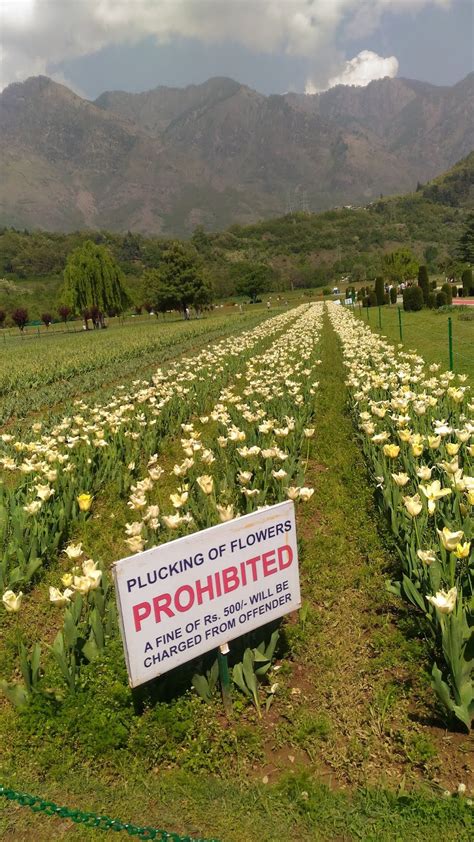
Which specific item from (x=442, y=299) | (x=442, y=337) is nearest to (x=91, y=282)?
(x=442, y=299)

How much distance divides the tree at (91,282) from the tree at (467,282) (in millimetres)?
35302

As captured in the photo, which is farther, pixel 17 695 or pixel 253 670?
pixel 253 670

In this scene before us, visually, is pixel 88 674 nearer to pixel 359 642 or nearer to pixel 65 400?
pixel 359 642

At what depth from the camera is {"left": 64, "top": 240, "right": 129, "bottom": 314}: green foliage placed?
54.5 metres

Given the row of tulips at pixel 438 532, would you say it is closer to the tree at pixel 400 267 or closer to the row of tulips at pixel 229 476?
the row of tulips at pixel 229 476

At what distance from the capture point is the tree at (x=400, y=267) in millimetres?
75250

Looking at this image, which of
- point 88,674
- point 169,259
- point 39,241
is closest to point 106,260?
point 169,259

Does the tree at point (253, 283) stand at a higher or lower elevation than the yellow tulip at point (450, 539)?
higher

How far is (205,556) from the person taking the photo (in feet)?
9.72

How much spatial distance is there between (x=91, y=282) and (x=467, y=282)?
123 ft

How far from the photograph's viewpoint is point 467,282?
4341 cm

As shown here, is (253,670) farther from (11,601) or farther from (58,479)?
(58,479)

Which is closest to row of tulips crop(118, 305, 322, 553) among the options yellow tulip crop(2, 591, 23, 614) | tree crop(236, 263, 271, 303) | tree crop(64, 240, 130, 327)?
yellow tulip crop(2, 591, 23, 614)

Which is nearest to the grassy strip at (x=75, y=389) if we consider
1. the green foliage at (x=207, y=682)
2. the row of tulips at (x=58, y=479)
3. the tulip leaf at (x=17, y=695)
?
the row of tulips at (x=58, y=479)
